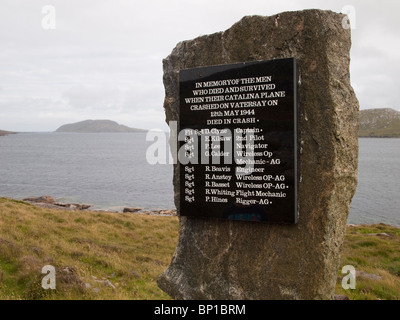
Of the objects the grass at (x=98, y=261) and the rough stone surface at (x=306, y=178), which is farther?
the grass at (x=98, y=261)

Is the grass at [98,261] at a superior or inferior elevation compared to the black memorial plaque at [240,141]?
inferior

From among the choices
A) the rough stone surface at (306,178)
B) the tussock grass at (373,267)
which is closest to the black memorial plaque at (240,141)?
Answer: the rough stone surface at (306,178)

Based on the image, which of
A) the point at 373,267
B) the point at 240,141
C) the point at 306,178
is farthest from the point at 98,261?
the point at 373,267

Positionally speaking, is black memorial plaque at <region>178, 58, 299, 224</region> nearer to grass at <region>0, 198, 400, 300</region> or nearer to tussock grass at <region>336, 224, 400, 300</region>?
grass at <region>0, 198, 400, 300</region>

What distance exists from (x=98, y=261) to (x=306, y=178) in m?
8.11

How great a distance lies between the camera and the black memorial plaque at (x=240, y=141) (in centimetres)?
621

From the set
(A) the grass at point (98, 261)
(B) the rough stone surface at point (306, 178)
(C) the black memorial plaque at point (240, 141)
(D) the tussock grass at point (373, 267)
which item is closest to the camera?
(B) the rough stone surface at point (306, 178)

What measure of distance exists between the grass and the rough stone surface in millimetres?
3080

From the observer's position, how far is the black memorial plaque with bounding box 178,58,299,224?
6.21 meters

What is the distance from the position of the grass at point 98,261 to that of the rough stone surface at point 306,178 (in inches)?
121

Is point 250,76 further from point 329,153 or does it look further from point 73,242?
point 73,242

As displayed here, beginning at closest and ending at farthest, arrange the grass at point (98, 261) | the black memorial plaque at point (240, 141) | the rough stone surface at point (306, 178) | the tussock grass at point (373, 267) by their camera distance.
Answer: the rough stone surface at point (306, 178) < the black memorial plaque at point (240, 141) < the grass at point (98, 261) < the tussock grass at point (373, 267)

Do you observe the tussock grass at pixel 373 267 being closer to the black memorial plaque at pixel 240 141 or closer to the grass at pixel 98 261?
the grass at pixel 98 261

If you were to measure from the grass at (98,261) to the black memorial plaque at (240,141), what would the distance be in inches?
136
